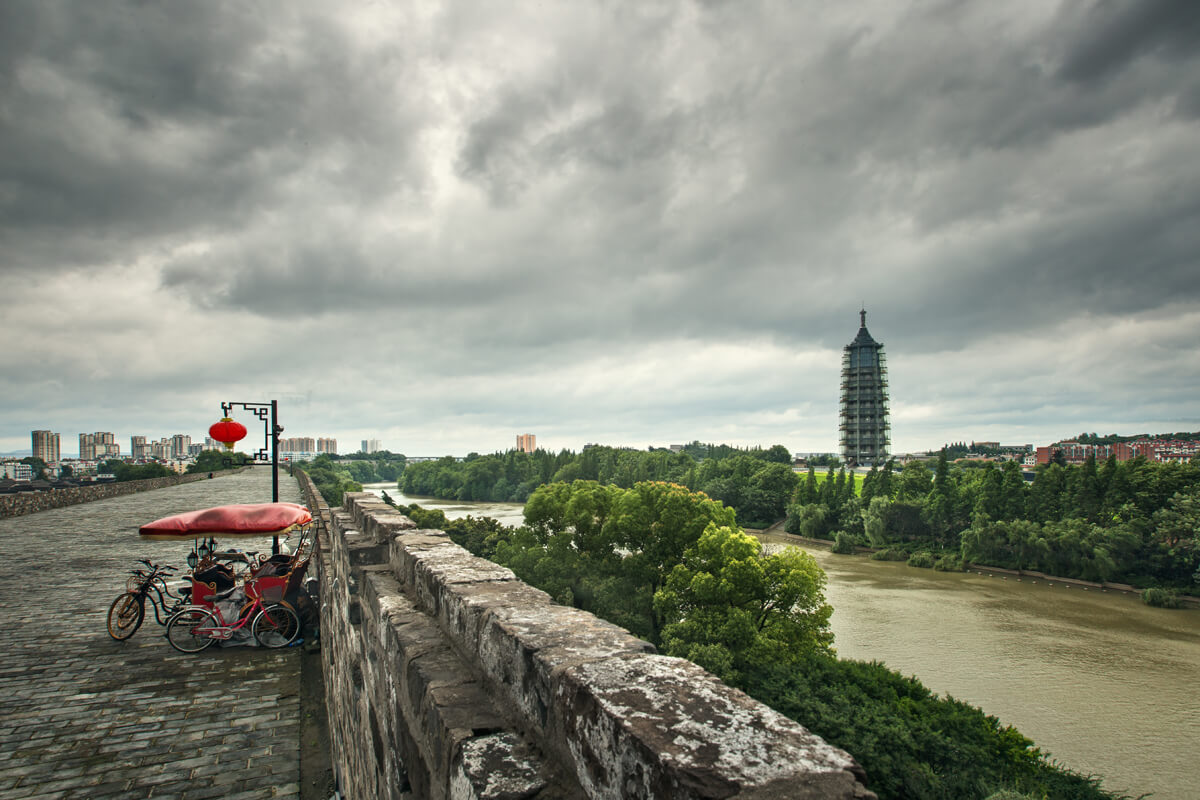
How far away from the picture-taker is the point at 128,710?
586cm

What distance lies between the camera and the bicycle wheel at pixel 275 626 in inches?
314

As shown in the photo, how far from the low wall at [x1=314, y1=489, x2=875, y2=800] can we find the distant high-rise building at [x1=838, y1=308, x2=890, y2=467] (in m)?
126

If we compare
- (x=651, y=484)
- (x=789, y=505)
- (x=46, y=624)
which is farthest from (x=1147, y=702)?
(x=789, y=505)

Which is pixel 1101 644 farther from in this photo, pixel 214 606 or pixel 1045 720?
pixel 214 606

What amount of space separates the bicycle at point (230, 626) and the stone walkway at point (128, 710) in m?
0.16

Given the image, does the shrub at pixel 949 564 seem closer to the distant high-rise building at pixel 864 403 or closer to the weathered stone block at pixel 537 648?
the weathered stone block at pixel 537 648

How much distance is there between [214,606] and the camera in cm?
784

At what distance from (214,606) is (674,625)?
49.3 ft

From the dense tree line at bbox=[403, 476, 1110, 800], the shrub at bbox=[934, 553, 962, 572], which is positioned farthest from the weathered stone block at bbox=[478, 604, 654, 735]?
the shrub at bbox=[934, 553, 962, 572]

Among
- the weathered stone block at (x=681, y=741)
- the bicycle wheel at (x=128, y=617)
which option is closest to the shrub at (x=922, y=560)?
the bicycle wheel at (x=128, y=617)

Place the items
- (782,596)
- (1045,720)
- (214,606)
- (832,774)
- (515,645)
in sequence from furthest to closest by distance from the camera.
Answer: (782,596) < (1045,720) < (214,606) < (515,645) < (832,774)

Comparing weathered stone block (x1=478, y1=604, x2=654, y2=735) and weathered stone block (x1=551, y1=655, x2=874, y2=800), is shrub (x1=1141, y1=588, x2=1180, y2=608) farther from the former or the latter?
weathered stone block (x1=551, y1=655, x2=874, y2=800)

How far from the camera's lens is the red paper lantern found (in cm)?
1143

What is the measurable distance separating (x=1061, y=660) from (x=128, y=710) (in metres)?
30.1
